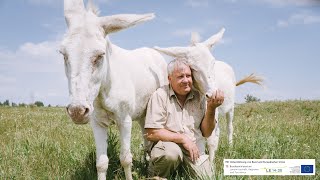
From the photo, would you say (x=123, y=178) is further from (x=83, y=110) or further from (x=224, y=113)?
(x=224, y=113)

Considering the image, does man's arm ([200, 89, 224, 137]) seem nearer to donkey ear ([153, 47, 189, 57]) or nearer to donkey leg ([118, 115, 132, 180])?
donkey ear ([153, 47, 189, 57])

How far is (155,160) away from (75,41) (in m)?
2.06

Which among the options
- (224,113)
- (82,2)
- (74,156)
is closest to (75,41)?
(82,2)

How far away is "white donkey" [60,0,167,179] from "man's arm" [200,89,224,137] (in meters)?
0.85

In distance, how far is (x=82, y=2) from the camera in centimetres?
443

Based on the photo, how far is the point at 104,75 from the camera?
175 inches

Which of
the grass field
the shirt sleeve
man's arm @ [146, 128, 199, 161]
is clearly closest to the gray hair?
the shirt sleeve

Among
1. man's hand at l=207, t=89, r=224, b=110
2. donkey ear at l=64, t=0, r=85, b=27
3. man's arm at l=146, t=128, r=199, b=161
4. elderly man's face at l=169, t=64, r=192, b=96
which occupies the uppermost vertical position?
donkey ear at l=64, t=0, r=85, b=27

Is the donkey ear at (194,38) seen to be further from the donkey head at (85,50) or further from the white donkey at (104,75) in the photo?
the donkey head at (85,50)

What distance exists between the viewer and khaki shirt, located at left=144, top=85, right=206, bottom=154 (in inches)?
209

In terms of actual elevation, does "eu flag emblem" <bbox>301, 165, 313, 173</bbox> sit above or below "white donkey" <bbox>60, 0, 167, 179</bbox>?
below

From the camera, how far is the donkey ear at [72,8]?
432 centimetres

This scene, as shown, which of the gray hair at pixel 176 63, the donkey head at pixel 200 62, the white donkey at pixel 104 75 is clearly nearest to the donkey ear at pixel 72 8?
the white donkey at pixel 104 75

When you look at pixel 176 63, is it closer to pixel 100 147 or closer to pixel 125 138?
pixel 125 138
